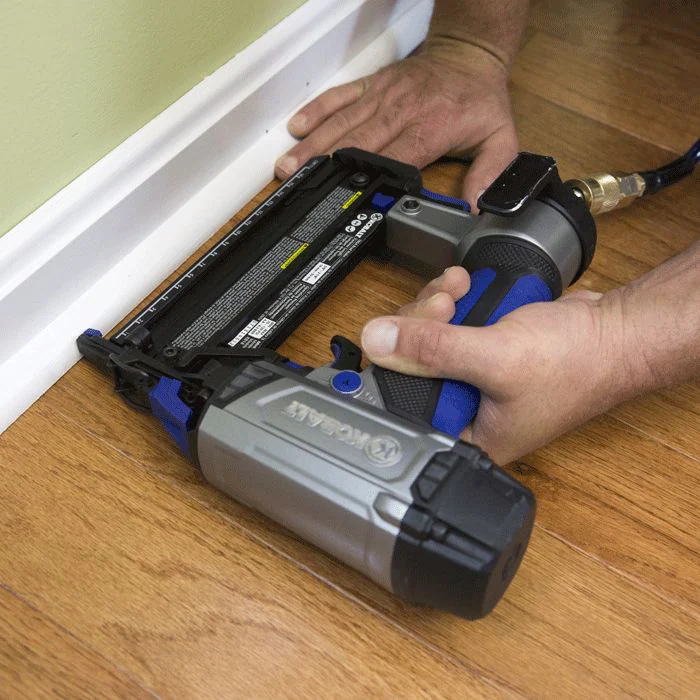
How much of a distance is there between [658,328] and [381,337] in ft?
0.94

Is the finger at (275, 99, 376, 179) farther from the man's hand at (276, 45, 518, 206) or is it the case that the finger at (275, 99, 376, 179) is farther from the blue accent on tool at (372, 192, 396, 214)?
the blue accent on tool at (372, 192, 396, 214)

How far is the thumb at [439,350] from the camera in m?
0.80

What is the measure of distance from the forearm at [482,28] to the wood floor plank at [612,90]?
0.29 ft

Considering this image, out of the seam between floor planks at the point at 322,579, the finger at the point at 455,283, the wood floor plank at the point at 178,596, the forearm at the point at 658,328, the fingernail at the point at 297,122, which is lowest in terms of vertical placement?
the wood floor plank at the point at 178,596

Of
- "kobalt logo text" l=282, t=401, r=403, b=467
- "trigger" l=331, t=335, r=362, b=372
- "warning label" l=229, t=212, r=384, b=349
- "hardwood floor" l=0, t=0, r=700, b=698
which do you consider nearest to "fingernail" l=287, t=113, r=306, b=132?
"warning label" l=229, t=212, r=384, b=349

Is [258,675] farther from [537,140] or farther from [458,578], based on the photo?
[537,140]

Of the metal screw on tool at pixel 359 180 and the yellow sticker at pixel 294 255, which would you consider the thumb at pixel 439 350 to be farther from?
the metal screw on tool at pixel 359 180

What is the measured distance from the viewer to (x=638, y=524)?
89 cm

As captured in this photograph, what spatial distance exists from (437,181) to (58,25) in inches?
22.3

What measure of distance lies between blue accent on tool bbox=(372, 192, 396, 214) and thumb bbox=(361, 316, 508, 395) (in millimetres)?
290

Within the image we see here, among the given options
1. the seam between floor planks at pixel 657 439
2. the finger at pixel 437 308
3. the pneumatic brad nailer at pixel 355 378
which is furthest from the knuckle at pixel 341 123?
the seam between floor planks at pixel 657 439

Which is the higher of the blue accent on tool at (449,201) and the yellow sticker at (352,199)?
the blue accent on tool at (449,201)

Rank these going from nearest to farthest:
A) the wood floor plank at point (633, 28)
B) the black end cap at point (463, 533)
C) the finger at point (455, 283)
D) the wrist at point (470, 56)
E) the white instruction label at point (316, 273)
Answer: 1. the black end cap at point (463, 533)
2. the finger at point (455, 283)
3. the white instruction label at point (316, 273)
4. the wrist at point (470, 56)
5. the wood floor plank at point (633, 28)

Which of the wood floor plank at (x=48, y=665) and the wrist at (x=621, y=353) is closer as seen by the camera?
the wood floor plank at (x=48, y=665)
